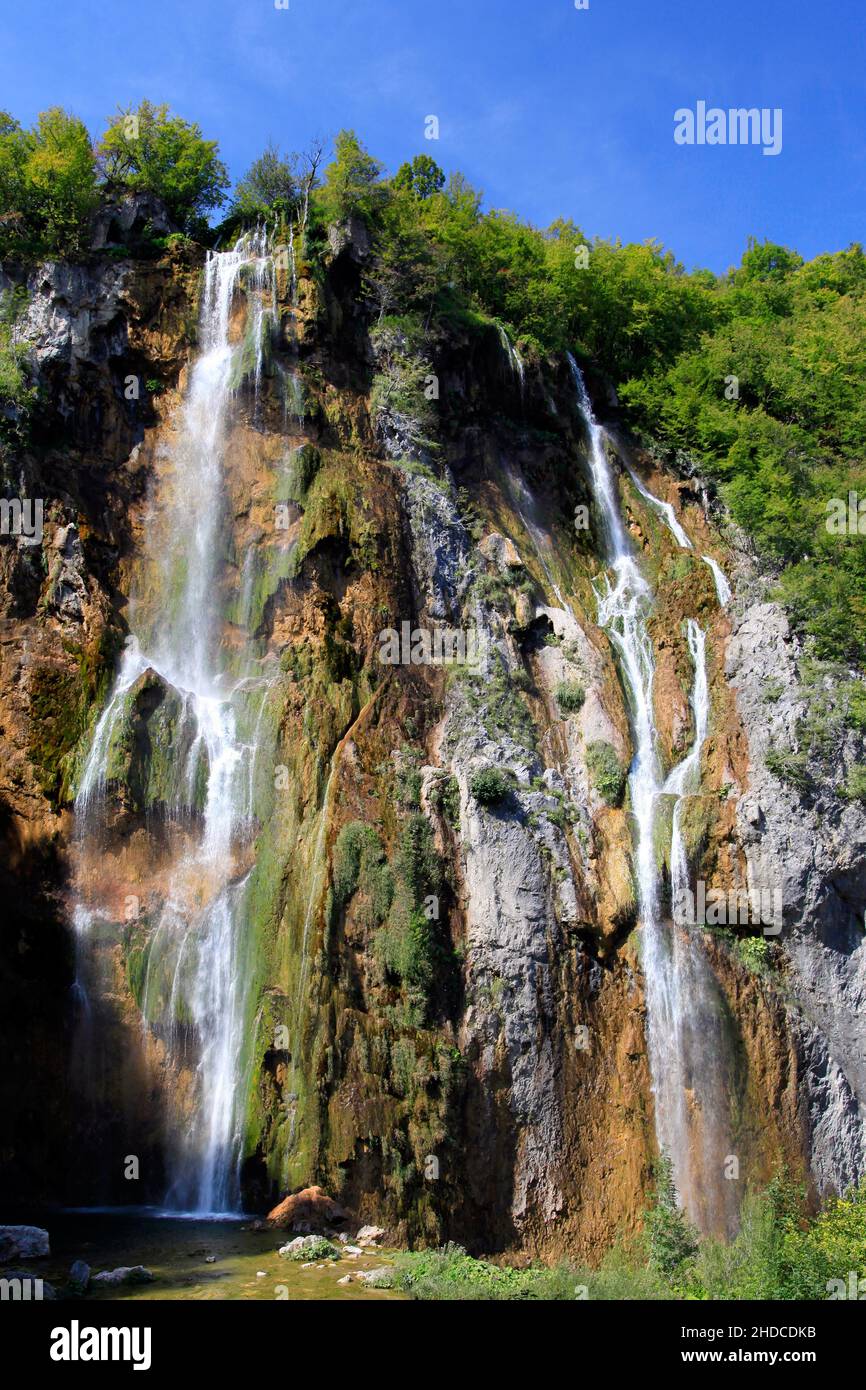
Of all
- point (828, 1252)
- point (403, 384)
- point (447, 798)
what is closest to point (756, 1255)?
point (828, 1252)

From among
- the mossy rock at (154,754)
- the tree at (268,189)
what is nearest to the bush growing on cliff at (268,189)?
the tree at (268,189)

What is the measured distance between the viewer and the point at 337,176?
108 feet

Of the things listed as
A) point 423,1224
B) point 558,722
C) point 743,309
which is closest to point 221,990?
point 423,1224

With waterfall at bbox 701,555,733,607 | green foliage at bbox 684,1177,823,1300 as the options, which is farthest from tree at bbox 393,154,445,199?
green foliage at bbox 684,1177,823,1300

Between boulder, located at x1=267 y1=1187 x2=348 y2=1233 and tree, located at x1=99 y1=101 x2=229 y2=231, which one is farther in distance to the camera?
tree, located at x1=99 y1=101 x2=229 y2=231

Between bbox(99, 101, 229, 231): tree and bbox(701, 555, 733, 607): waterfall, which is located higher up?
bbox(99, 101, 229, 231): tree

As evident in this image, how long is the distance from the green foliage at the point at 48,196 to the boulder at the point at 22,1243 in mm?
25497

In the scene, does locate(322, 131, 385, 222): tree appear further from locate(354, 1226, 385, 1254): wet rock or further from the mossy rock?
locate(354, 1226, 385, 1254): wet rock

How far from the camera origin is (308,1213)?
1861 centimetres

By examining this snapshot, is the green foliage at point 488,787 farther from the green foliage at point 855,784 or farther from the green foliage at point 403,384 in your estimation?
the green foliage at point 403,384

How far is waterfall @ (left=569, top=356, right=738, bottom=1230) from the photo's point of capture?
69.1ft

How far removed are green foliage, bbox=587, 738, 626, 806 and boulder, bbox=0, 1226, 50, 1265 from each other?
572 inches

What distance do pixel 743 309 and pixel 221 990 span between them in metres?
37.4

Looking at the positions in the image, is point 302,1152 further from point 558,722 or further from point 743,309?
point 743,309
